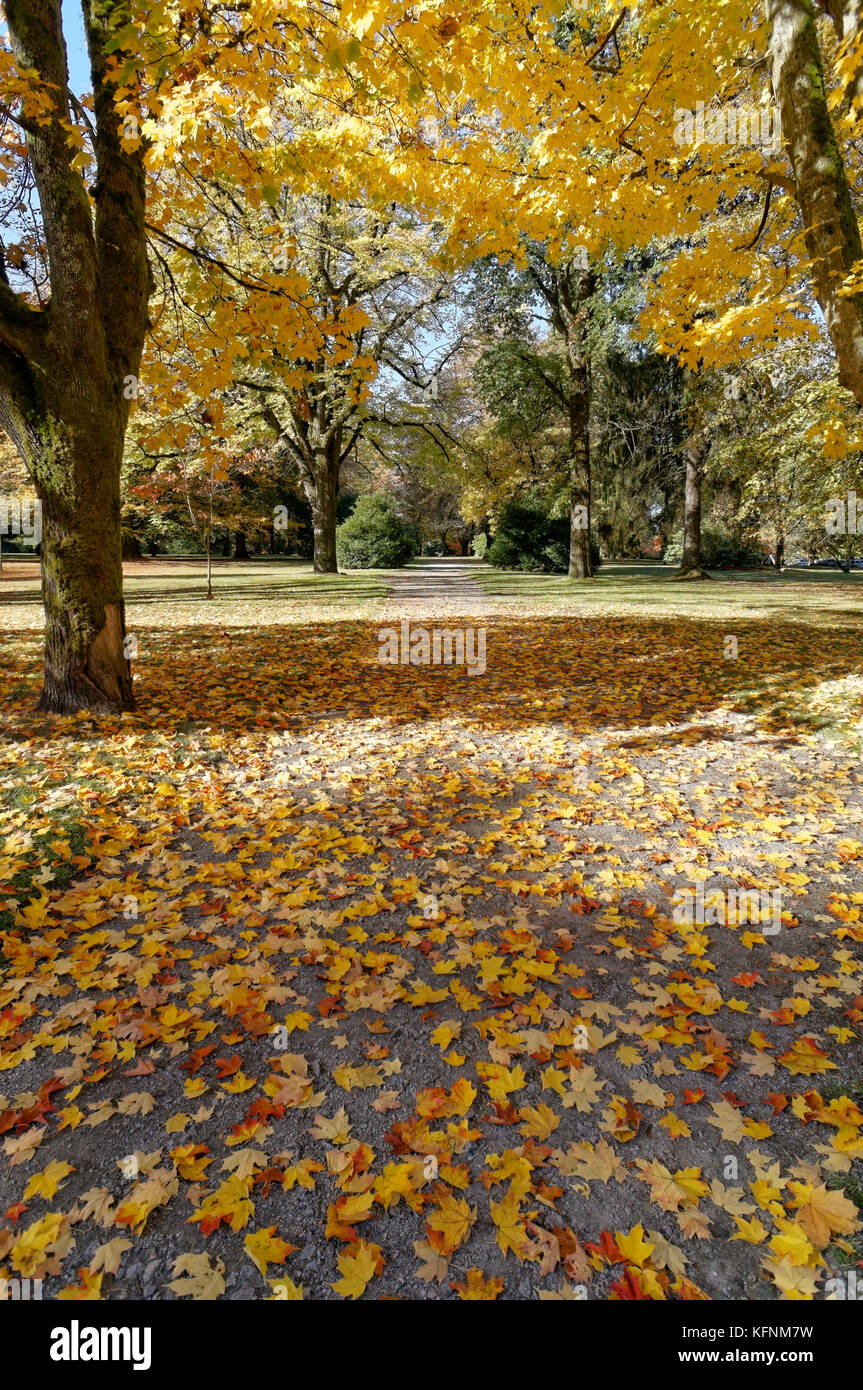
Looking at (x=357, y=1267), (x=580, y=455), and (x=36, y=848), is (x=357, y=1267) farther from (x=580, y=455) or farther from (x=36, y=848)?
(x=580, y=455)

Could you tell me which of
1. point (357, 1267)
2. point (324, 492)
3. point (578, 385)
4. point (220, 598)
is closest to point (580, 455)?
point (578, 385)

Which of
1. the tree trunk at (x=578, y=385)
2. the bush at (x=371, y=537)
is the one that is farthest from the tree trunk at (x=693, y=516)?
the bush at (x=371, y=537)

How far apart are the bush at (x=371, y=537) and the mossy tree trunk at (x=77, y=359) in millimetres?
25431

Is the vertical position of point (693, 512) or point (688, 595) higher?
point (693, 512)

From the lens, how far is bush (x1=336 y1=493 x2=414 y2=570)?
31.6m

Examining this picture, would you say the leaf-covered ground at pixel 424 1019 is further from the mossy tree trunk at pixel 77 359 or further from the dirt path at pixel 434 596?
the dirt path at pixel 434 596

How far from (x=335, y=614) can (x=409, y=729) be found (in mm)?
8460

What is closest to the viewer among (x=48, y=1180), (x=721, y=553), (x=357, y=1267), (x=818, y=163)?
(x=357, y=1267)

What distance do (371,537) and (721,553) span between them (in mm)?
17690

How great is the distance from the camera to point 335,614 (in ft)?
49.2

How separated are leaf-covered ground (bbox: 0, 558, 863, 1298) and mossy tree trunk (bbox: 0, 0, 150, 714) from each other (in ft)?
3.28

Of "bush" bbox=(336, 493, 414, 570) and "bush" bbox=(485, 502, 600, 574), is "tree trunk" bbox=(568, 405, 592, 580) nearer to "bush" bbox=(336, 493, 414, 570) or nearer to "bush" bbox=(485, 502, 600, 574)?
"bush" bbox=(485, 502, 600, 574)

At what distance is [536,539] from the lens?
95.0ft
